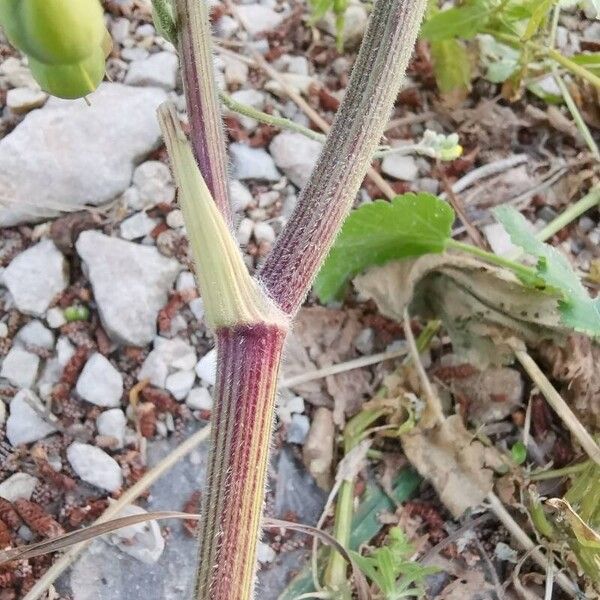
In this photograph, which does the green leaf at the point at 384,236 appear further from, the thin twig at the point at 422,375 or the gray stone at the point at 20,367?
the gray stone at the point at 20,367

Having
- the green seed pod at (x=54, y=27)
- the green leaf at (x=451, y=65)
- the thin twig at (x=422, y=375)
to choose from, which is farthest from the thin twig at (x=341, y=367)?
the green seed pod at (x=54, y=27)

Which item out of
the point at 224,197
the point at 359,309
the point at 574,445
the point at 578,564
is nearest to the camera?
the point at 224,197

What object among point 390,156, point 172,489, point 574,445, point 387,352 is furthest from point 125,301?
point 574,445

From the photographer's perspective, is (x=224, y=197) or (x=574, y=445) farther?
(x=574, y=445)

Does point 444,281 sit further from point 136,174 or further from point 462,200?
point 136,174

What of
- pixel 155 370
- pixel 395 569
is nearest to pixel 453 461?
pixel 395 569

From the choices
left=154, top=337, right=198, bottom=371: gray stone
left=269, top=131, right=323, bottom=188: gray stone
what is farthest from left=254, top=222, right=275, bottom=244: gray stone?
left=154, top=337, right=198, bottom=371: gray stone

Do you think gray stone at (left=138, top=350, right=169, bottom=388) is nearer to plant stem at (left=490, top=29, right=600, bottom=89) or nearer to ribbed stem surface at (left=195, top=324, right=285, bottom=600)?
ribbed stem surface at (left=195, top=324, right=285, bottom=600)
